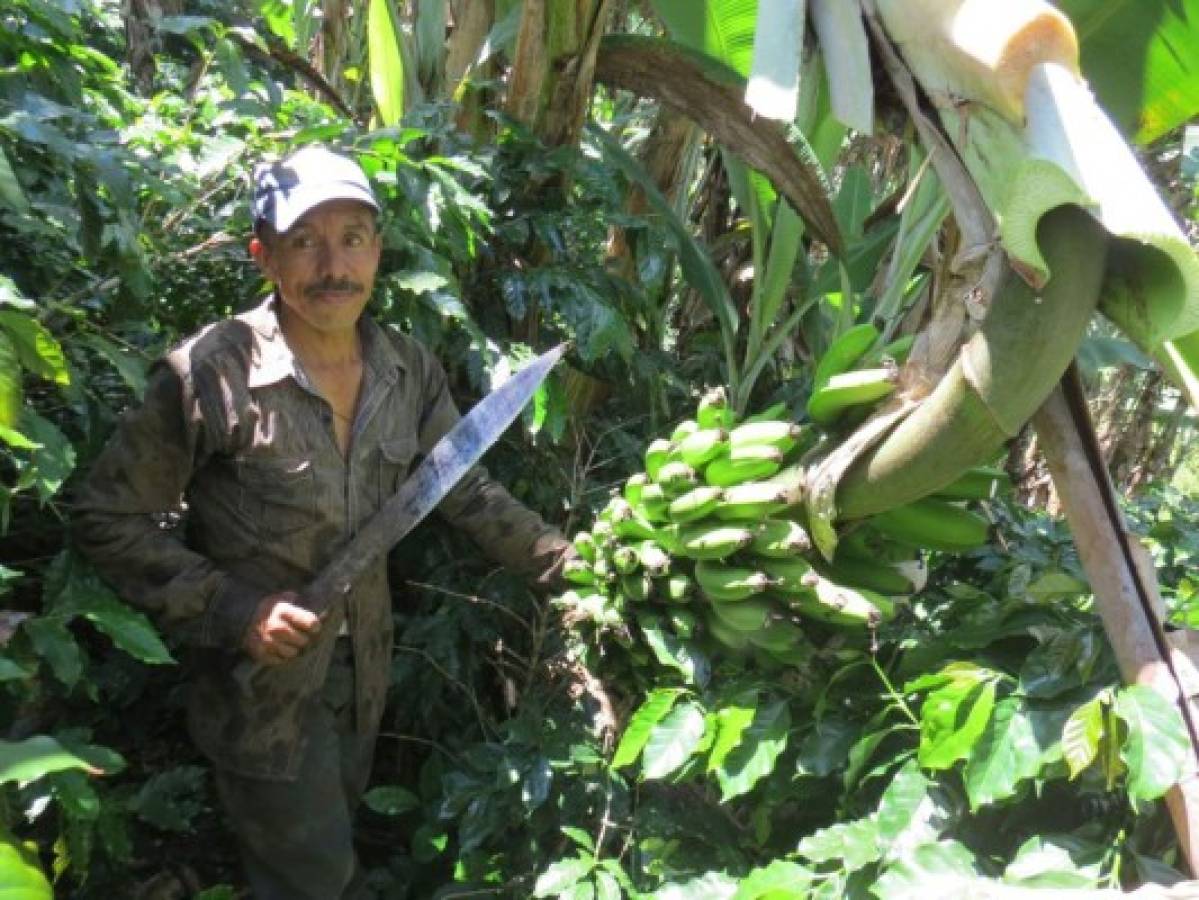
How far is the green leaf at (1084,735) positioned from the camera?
4.04ft

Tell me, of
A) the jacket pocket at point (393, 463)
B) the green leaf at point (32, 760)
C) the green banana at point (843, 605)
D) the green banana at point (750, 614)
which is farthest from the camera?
the jacket pocket at point (393, 463)

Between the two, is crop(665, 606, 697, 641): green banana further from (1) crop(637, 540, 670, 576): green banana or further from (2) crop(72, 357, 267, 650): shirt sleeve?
(2) crop(72, 357, 267, 650): shirt sleeve

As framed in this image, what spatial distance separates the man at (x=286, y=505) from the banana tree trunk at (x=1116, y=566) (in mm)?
974

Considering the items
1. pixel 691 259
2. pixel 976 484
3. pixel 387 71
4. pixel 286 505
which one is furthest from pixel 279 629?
pixel 387 71

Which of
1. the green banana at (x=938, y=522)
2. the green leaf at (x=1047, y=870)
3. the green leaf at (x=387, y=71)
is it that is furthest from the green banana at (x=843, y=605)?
the green leaf at (x=387, y=71)

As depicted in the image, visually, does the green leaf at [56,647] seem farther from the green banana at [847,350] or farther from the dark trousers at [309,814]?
the green banana at [847,350]

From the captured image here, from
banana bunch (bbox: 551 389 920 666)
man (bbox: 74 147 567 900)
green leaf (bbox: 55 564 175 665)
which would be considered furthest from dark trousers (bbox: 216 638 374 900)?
banana bunch (bbox: 551 389 920 666)

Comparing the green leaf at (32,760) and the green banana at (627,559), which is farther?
the green banana at (627,559)

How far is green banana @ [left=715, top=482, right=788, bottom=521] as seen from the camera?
1.47 meters

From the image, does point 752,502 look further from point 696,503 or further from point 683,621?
point 683,621

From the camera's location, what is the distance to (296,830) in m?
1.93

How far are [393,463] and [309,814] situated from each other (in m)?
0.61

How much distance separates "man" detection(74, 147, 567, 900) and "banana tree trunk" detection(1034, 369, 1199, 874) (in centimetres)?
97

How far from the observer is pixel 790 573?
1.49 meters
